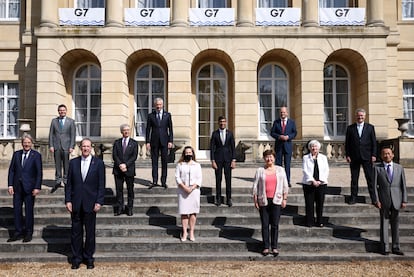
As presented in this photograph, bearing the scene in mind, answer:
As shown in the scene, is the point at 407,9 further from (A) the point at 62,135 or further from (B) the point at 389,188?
(A) the point at 62,135

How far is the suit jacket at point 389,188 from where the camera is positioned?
6.61 m

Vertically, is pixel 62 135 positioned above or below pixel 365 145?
above

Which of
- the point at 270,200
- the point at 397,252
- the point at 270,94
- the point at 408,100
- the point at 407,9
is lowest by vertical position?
the point at 397,252

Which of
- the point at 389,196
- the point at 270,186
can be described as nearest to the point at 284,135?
the point at 270,186

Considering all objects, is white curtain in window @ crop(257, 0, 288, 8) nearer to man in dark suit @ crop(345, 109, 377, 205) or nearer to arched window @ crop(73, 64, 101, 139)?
arched window @ crop(73, 64, 101, 139)

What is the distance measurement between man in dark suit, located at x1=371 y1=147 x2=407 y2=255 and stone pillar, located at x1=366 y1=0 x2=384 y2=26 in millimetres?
11931

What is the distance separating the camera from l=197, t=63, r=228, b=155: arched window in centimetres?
1770

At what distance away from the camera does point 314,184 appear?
24.1 ft

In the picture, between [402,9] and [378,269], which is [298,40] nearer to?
[402,9]

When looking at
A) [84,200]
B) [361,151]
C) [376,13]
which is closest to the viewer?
[84,200]

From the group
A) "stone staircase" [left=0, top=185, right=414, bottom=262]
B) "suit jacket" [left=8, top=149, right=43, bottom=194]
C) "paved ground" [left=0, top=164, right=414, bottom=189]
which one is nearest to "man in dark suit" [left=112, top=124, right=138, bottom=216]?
"stone staircase" [left=0, top=185, right=414, bottom=262]

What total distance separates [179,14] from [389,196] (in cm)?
1254

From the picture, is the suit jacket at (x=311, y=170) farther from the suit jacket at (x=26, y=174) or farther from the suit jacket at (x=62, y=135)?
the suit jacket at (x=62, y=135)

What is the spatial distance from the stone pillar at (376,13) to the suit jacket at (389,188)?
39.4ft
